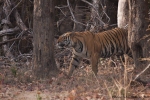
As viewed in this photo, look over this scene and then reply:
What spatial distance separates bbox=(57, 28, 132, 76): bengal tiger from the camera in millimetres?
9617

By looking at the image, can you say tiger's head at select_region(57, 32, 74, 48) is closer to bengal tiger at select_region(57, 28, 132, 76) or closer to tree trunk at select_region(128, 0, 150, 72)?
bengal tiger at select_region(57, 28, 132, 76)

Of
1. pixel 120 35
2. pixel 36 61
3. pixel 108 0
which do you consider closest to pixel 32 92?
pixel 36 61

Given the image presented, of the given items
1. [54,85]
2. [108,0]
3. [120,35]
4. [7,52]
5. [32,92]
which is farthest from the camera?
[108,0]

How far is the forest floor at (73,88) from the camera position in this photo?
6524 millimetres

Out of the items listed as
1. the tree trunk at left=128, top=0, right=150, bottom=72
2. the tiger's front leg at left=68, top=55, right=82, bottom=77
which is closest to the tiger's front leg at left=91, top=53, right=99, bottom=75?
the tiger's front leg at left=68, top=55, right=82, bottom=77

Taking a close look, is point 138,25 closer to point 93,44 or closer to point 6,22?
point 93,44

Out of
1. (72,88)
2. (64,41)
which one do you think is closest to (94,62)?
(64,41)

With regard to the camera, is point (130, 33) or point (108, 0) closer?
point (130, 33)

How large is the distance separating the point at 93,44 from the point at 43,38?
1.50m

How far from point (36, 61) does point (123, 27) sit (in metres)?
3.10

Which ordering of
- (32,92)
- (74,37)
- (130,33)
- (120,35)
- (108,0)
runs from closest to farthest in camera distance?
(32,92) → (130,33) → (74,37) → (120,35) → (108,0)

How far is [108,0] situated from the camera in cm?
1405

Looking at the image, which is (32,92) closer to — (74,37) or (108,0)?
(74,37)

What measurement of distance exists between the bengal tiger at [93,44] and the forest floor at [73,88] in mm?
385
